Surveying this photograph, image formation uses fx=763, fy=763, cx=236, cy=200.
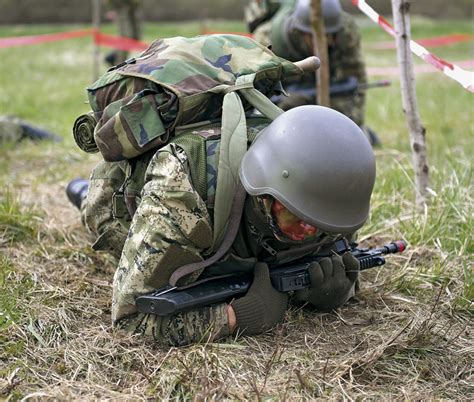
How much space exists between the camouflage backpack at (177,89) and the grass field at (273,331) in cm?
81

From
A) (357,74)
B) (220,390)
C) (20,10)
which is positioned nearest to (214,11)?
(20,10)

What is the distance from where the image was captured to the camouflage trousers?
116 inches

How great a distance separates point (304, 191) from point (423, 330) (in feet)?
2.83

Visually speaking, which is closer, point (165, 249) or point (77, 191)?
point (165, 249)

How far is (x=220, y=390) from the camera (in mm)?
2676

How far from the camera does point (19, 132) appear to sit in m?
6.93

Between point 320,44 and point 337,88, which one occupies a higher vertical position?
point 320,44

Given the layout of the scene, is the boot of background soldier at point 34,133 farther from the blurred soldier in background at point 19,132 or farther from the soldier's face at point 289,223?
the soldier's face at point 289,223

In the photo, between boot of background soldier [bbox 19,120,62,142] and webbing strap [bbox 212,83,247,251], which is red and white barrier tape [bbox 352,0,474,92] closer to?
webbing strap [bbox 212,83,247,251]

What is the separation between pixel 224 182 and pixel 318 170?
Answer: 1.32 feet

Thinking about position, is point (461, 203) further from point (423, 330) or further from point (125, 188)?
point (125, 188)

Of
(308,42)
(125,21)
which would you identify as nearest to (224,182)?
(308,42)

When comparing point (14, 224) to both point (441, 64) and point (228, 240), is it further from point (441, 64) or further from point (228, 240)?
point (441, 64)

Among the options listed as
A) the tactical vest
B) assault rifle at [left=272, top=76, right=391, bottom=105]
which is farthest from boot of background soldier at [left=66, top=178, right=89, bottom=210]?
assault rifle at [left=272, top=76, right=391, bottom=105]
